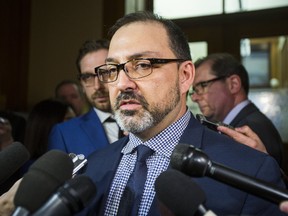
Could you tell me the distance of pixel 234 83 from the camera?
6.66 ft

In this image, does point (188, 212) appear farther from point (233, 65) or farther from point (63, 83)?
point (63, 83)

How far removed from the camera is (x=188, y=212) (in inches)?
22.6

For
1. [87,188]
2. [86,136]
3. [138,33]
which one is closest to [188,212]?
[87,188]

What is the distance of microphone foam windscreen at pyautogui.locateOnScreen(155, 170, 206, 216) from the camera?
577 mm

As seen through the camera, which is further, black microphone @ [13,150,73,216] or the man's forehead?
the man's forehead

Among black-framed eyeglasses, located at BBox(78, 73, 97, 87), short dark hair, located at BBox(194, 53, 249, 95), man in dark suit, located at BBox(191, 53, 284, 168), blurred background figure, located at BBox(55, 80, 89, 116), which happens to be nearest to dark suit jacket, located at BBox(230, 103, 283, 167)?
man in dark suit, located at BBox(191, 53, 284, 168)

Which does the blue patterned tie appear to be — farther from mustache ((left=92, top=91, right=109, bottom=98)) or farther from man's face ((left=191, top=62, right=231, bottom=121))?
man's face ((left=191, top=62, right=231, bottom=121))

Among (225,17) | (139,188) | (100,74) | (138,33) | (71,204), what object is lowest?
(139,188)

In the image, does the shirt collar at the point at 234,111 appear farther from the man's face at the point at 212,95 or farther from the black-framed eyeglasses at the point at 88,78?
the black-framed eyeglasses at the point at 88,78

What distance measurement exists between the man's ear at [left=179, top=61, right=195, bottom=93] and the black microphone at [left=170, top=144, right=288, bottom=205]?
15.9 inches

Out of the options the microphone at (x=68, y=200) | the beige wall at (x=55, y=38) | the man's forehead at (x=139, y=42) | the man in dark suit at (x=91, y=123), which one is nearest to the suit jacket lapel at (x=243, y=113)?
the man in dark suit at (x=91, y=123)

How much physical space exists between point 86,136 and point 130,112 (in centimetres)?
66

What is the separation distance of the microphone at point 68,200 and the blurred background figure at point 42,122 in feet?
4.50

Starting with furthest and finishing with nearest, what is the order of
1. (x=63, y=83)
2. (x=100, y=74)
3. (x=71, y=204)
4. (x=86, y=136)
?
1. (x=63, y=83)
2. (x=86, y=136)
3. (x=100, y=74)
4. (x=71, y=204)
